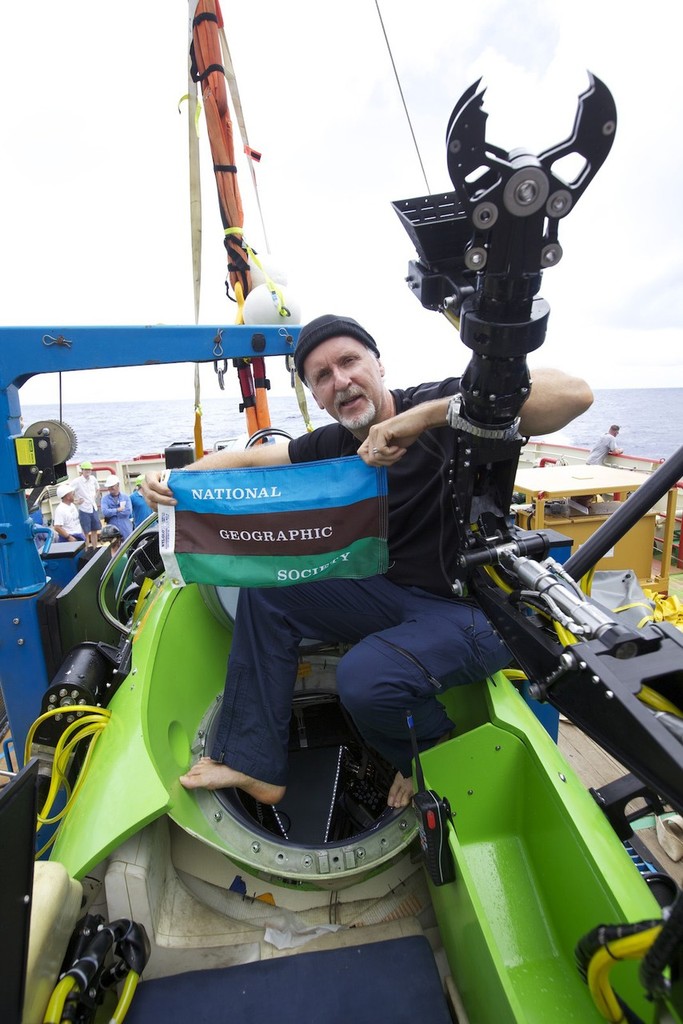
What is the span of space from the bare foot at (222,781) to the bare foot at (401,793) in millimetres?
424

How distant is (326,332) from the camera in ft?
7.32

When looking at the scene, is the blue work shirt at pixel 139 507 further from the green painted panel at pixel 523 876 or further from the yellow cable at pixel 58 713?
the green painted panel at pixel 523 876

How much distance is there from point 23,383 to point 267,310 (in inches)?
48.1

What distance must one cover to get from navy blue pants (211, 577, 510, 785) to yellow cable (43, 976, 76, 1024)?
793 mm

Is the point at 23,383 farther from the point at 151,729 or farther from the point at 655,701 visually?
the point at 655,701

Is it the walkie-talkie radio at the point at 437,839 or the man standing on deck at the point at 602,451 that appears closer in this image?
the walkie-talkie radio at the point at 437,839

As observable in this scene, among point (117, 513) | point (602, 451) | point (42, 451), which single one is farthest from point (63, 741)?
point (602, 451)

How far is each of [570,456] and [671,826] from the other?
1131cm

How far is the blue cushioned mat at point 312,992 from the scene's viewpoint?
59.5 inches

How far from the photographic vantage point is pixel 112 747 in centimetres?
178

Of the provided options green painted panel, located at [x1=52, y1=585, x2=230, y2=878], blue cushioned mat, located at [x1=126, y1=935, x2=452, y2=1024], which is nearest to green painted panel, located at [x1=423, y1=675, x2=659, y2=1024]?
blue cushioned mat, located at [x1=126, y1=935, x2=452, y2=1024]

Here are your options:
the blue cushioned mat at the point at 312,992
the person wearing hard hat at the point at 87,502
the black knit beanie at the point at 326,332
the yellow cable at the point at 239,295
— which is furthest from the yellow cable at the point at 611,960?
the person wearing hard hat at the point at 87,502

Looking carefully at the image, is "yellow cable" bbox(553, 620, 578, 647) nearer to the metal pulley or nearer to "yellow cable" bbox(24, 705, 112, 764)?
"yellow cable" bbox(24, 705, 112, 764)

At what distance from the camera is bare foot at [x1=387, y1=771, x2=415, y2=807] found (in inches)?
76.3
